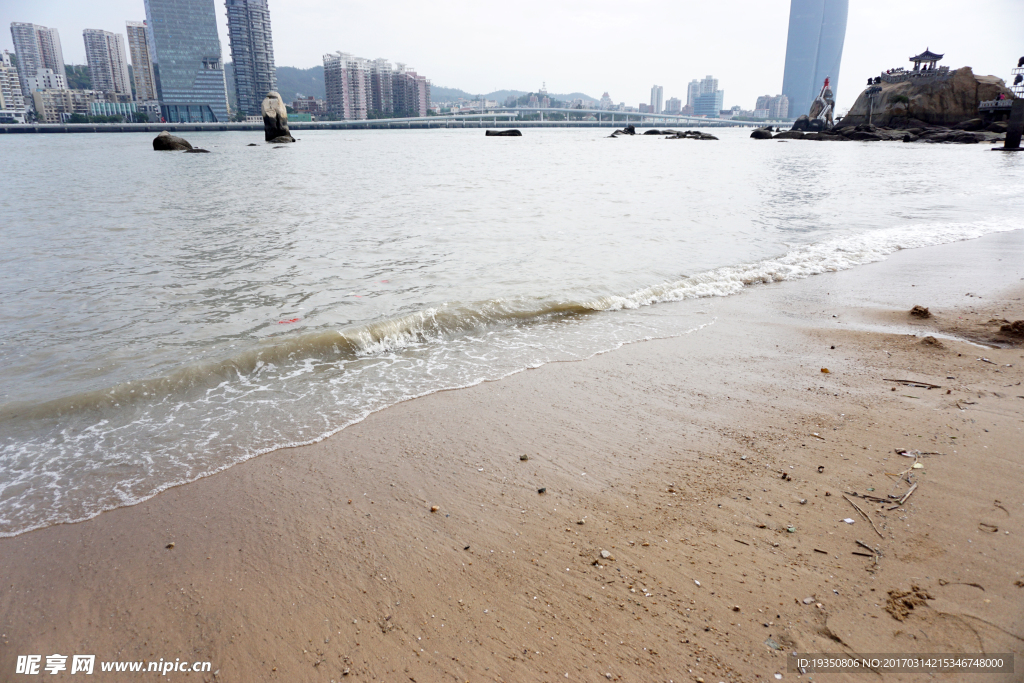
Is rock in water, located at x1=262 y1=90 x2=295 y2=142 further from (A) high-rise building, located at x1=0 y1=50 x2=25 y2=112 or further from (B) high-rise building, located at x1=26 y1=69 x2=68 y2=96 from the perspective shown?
(B) high-rise building, located at x1=26 y1=69 x2=68 y2=96

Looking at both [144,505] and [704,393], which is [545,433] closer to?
[704,393]

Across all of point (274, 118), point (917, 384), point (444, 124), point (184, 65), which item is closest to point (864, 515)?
point (917, 384)

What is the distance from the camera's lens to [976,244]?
32.5 ft

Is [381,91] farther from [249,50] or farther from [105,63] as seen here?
[105,63]

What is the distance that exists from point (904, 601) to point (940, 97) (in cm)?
9504

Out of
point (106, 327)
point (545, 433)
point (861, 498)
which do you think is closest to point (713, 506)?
point (861, 498)

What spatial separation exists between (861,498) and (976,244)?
412 inches

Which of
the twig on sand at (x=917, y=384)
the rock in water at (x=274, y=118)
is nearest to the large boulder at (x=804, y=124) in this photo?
the rock in water at (x=274, y=118)

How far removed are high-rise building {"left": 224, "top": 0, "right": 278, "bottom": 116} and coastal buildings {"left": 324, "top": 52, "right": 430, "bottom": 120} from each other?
1875 cm

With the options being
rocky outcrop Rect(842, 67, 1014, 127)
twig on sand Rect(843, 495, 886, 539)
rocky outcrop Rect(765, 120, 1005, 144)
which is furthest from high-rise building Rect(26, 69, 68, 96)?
twig on sand Rect(843, 495, 886, 539)

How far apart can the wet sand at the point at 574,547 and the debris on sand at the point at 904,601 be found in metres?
0.01

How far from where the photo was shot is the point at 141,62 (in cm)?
16700

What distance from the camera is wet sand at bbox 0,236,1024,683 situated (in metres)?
1.96

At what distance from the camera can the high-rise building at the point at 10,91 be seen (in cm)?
13075
